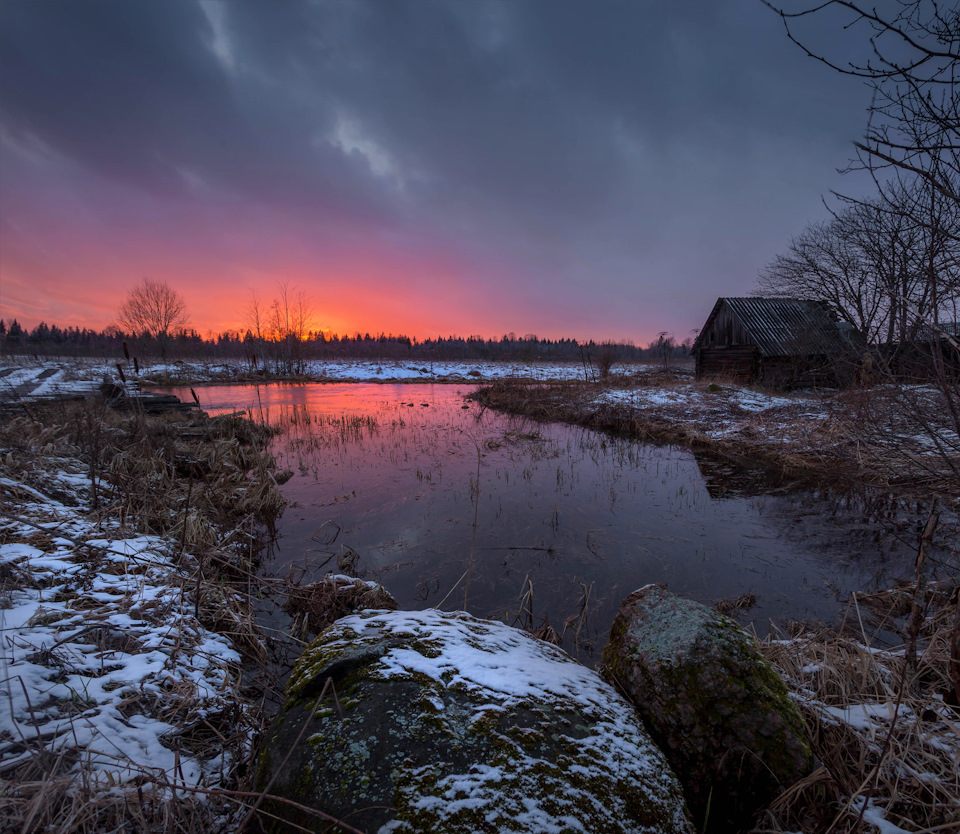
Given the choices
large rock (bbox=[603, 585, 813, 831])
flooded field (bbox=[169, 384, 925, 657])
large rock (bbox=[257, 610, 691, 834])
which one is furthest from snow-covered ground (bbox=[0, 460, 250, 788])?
large rock (bbox=[603, 585, 813, 831])

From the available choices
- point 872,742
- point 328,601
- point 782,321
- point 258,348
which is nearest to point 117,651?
point 328,601

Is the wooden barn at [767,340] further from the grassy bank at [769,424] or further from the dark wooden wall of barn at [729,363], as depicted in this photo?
the grassy bank at [769,424]

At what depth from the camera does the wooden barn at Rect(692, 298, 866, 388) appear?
61.8 ft

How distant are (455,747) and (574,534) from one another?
177 inches

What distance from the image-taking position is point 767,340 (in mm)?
19516

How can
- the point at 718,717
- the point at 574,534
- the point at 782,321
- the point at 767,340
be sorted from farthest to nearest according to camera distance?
the point at 782,321 → the point at 767,340 → the point at 574,534 → the point at 718,717

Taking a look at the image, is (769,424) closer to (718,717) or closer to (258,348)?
(718,717)

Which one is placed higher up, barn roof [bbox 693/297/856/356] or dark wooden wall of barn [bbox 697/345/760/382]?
barn roof [bbox 693/297/856/356]

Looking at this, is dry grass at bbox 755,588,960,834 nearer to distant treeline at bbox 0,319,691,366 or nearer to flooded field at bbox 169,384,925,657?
flooded field at bbox 169,384,925,657

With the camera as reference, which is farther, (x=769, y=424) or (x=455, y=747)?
(x=769, y=424)

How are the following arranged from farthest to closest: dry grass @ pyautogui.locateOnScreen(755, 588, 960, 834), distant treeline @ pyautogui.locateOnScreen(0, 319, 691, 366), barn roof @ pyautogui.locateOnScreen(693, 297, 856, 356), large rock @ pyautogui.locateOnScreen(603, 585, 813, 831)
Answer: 1. distant treeline @ pyautogui.locateOnScreen(0, 319, 691, 366)
2. barn roof @ pyautogui.locateOnScreen(693, 297, 856, 356)
3. large rock @ pyautogui.locateOnScreen(603, 585, 813, 831)
4. dry grass @ pyautogui.locateOnScreen(755, 588, 960, 834)

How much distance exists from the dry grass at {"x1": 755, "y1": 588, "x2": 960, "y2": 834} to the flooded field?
1332 millimetres

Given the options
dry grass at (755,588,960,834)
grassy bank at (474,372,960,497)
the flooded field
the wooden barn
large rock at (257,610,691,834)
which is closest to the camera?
large rock at (257,610,691,834)

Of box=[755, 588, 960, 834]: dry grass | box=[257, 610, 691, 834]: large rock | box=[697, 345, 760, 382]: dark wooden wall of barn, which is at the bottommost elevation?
box=[755, 588, 960, 834]: dry grass
